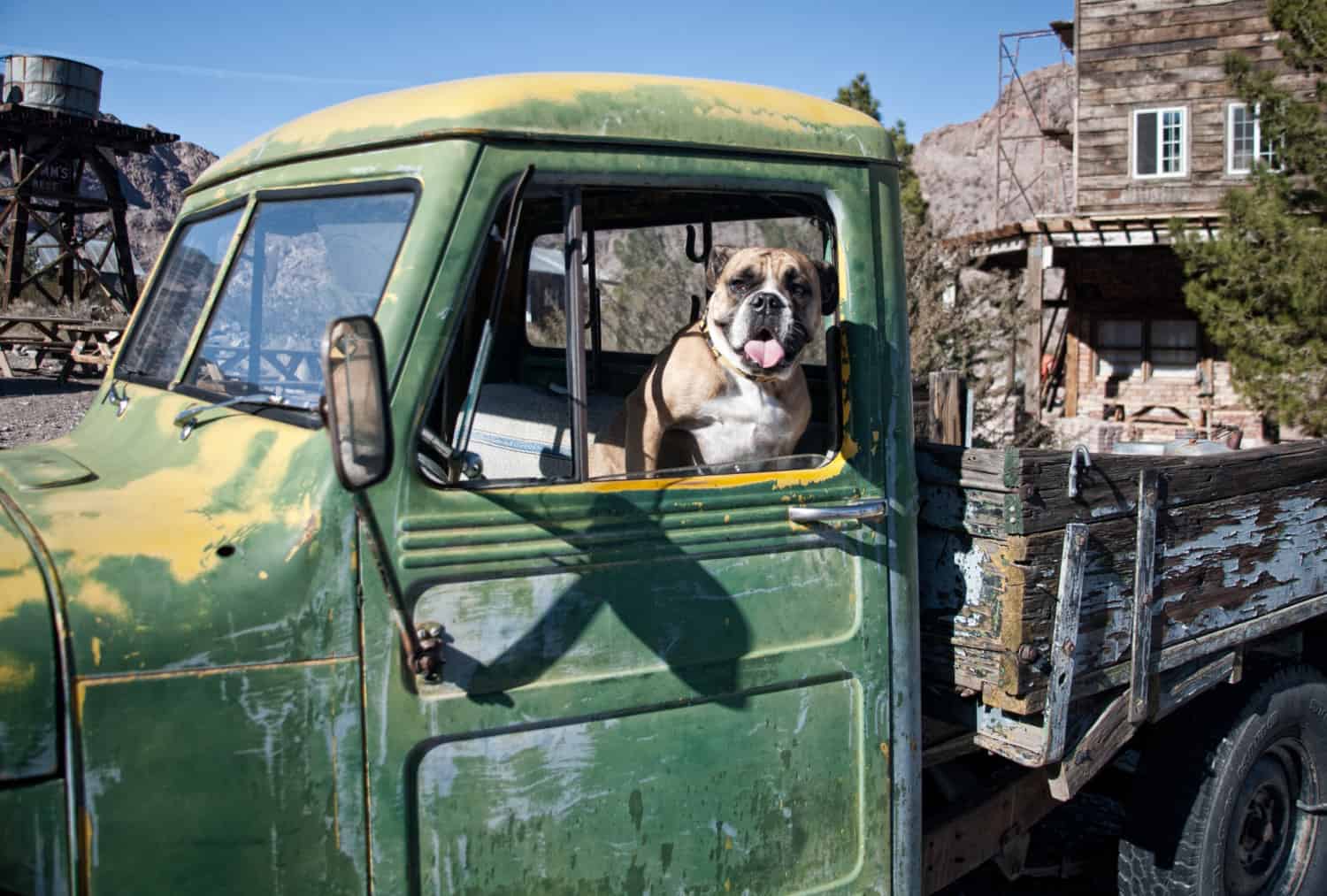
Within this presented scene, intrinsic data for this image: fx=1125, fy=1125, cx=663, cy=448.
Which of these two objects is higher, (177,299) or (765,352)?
(177,299)

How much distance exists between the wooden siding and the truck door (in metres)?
19.9

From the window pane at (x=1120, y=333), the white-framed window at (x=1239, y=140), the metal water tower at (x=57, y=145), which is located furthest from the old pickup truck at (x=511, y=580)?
the metal water tower at (x=57, y=145)

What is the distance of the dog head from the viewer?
2.81 meters

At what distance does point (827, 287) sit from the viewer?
2.82 meters

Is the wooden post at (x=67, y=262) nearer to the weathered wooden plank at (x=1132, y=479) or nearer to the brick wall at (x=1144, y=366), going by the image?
the brick wall at (x=1144, y=366)

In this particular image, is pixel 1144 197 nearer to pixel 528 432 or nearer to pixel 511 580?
pixel 528 432

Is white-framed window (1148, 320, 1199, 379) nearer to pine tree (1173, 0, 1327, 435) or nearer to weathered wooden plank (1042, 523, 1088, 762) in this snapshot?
pine tree (1173, 0, 1327, 435)

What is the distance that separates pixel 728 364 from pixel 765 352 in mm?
157

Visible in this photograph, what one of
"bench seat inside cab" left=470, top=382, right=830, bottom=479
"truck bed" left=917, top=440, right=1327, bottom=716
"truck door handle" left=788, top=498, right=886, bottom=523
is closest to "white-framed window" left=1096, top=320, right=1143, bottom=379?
"truck bed" left=917, top=440, right=1327, bottom=716

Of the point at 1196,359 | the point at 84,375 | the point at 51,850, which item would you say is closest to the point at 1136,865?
the point at 51,850

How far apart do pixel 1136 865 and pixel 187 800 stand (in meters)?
2.82

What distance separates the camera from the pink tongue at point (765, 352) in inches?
112

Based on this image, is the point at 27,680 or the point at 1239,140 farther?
the point at 1239,140

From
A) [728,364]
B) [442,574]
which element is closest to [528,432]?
[728,364]
